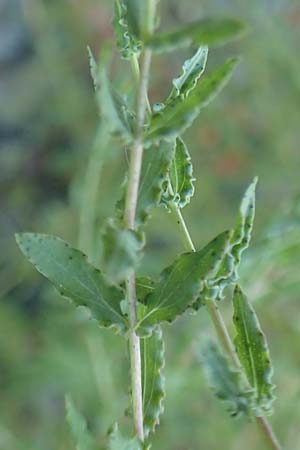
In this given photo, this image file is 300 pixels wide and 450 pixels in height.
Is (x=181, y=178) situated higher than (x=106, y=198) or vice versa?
(x=106, y=198)

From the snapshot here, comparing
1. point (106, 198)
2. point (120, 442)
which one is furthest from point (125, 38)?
point (106, 198)

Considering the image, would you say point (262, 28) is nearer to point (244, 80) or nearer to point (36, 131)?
point (244, 80)

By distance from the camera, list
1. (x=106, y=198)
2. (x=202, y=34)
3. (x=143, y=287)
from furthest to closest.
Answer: (x=106, y=198)
(x=143, y=287)
(x=202, y=34)

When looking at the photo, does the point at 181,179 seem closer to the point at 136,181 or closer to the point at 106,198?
the point at 136,181

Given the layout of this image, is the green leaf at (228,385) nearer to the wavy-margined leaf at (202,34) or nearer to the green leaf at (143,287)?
the green leaf at (143,287)

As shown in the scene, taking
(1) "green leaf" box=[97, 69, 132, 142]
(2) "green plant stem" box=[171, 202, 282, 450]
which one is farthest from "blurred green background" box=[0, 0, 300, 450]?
(1) "green leaf" box=[97, 69, 132, 142]

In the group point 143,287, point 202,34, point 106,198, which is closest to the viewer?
point 202,34
